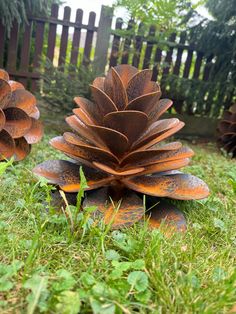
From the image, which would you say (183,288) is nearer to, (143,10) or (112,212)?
(112,212)

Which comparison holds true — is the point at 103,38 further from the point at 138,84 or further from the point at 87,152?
the point at 87,152

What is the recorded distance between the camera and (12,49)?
396cm

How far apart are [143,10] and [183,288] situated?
149 inches

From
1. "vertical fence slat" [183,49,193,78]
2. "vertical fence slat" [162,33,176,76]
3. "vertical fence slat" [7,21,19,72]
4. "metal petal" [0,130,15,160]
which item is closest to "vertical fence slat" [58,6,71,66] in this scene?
"vertical fence slat" [7,21,19,72]

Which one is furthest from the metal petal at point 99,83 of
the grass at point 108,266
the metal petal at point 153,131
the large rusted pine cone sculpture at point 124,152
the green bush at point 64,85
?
the green bush at point 64,85

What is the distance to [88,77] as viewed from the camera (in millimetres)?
3443

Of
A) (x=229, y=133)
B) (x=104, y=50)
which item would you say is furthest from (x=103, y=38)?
(x=229, y=133)

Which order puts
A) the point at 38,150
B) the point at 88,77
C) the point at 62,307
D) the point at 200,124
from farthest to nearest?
the point at 200,124
the point at 88,77
the point at 38,150
the point at 62,307

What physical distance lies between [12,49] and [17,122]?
2.64 meters

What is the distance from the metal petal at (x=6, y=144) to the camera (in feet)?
5.39

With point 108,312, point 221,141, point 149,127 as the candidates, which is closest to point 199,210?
point 149,127

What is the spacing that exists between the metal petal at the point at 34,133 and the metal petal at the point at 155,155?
2.63 ft

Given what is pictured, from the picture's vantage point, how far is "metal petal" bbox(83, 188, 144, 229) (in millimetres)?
1033

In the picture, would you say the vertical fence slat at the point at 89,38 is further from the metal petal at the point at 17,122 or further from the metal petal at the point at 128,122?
the metal petal at the point at 128,122
